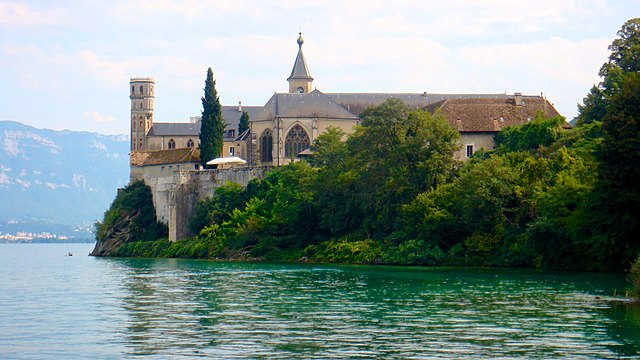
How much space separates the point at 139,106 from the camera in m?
137

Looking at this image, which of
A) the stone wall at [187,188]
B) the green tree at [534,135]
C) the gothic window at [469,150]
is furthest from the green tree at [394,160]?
the stone wall at [187,188]

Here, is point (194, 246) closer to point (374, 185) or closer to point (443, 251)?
point (374, 185)

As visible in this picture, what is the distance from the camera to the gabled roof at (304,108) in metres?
98.8

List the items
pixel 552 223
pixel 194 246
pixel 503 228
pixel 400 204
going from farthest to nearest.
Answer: pixel 194 246 → pixel 400 204 → pixel 503 228 → pixel 552 223

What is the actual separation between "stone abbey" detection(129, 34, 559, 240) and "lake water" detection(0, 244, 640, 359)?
25.3m

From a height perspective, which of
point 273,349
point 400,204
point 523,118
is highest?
point 523,118

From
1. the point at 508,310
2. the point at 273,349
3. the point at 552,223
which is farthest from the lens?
the point at 552,223

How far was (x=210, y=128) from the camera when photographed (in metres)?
89.8

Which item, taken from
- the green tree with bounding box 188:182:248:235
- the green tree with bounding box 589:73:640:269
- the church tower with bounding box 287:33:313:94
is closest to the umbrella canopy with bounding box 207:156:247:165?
the green tree with bounding box 188:182:248:235

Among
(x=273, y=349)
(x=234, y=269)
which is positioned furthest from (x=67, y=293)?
(x=273, y=349)

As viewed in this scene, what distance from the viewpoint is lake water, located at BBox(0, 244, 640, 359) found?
27.2 metres

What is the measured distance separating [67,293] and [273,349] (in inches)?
845

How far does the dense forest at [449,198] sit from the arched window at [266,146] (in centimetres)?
1500

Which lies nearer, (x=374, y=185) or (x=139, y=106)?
(x=374, y=185)
